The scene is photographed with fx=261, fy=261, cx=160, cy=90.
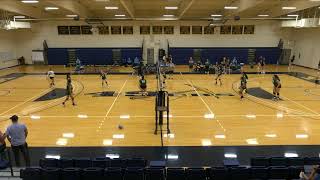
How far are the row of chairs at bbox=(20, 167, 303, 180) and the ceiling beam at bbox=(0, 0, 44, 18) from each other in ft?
59.4

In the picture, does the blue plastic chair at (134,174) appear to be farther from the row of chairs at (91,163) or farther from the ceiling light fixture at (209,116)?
the ceiling light fixture at (209,116)

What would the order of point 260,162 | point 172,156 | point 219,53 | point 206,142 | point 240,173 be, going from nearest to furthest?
1. point 240,173
2. point 260,162
3. point 172,156
4. point 206,142
5. point 219,53

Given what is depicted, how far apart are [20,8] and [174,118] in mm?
18632

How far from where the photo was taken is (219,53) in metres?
34.3

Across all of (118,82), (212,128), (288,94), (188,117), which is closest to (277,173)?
(212,128)

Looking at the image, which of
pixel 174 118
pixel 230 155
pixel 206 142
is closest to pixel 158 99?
pixel 174 118

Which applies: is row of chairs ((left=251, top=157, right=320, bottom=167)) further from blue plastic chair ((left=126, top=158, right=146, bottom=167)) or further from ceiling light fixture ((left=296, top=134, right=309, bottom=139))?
ceiling light fixture ((left=296, top=134, right=309, bottom=139))

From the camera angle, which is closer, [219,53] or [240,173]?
[240,173]

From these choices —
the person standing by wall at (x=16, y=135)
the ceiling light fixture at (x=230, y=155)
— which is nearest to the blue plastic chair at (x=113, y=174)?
the person standing by wall at (x=16, y=135)

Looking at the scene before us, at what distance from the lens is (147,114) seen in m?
13.9

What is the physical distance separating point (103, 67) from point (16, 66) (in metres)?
11.5

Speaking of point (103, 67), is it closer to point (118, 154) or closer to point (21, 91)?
point (21, 91)

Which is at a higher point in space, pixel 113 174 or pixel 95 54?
pixel 95 54

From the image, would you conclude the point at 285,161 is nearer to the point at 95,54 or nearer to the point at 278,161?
the point at 278,161
